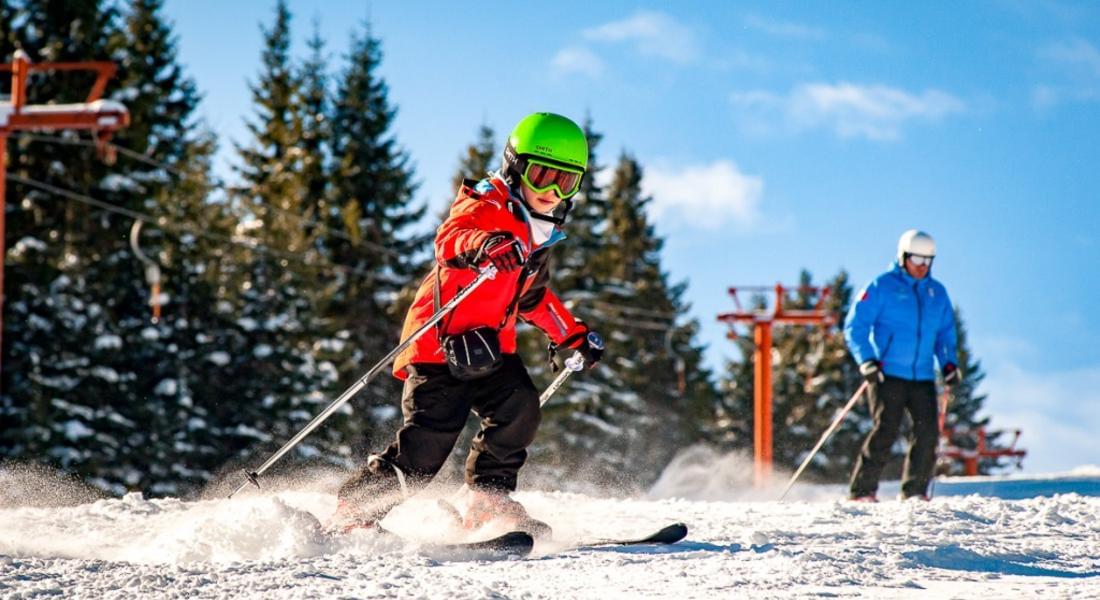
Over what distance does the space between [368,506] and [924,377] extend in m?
4.45

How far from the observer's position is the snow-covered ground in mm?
3119

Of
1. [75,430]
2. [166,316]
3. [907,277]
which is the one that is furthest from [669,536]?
[166,316]

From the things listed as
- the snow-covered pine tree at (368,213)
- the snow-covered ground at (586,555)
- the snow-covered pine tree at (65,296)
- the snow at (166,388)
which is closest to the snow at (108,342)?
the snow-covered pine tree at (65,296)

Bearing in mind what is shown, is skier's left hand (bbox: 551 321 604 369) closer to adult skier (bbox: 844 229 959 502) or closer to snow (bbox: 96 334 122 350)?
adult skier (bbox: 844 229 959 502)

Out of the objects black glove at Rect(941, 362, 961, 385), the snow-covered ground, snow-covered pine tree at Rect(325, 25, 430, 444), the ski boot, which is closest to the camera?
the snow-covered ground

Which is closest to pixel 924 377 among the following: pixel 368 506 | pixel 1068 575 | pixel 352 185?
pixel 1068 575

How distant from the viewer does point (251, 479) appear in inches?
170

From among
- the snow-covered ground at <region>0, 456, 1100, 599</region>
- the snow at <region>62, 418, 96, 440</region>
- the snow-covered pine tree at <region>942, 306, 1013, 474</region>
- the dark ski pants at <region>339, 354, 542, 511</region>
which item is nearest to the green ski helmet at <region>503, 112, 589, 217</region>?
the dark ski pants at <region>339, 354, 542, 511</region>

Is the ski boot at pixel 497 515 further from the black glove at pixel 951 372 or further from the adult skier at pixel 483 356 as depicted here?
the black glove at pixel 951 372

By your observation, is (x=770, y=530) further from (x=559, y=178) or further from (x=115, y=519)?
(x=115, y=519)

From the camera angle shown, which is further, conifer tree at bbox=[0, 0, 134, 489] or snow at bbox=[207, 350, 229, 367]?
snow at bbox=[207, 350, 229, 367]

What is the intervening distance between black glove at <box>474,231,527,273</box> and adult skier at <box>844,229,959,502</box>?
400cm

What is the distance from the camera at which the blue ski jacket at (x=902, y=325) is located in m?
7.31

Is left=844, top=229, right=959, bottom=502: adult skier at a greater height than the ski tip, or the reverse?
left=844, top=229, right=959, bottom=502: adult skier
